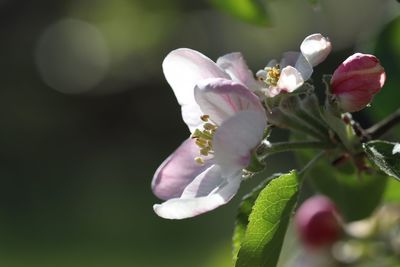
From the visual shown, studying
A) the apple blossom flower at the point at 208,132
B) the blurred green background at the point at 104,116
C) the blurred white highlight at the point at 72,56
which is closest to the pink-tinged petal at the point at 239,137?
the apple blossom flower at the point at 208,132

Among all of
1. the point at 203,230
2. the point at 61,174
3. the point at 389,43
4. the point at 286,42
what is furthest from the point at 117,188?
the point at 389,43

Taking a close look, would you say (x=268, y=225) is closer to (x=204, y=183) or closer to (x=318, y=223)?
(x=204, y=183)

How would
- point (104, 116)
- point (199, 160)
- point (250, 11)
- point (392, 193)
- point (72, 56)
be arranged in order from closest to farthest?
point (199, 160), point (250, 11), point (392, 193), point (104, 116), point (72, 56)

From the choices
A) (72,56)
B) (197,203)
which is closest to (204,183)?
(197,203)

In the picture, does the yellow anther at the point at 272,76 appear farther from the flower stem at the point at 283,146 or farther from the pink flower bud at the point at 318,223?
the pink flower bud at the point at 318,223

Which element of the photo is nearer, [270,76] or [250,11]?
[270,76]

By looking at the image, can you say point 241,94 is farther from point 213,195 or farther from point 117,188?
point 117,188

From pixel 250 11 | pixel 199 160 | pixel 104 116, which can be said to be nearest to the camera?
pixel 199 160
